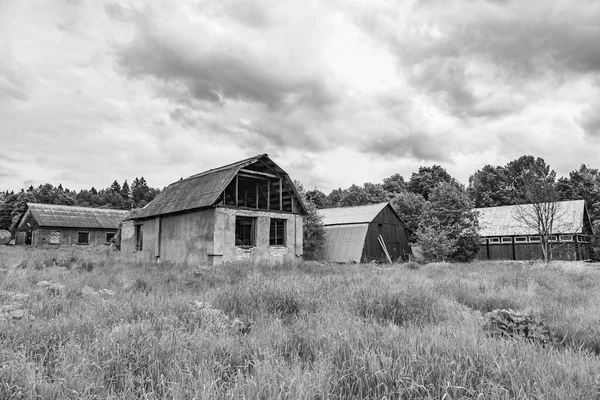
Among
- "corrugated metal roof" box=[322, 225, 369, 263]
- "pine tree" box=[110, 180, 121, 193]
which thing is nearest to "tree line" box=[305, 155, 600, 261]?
"corrugated metal roof" box=[322, 225, 369, 263]

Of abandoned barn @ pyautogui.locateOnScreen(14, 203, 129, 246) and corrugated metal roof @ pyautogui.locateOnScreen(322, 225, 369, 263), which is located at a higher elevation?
abandoned barn @ pyautogui.locateOnScreen(14, 203, 129, 246)

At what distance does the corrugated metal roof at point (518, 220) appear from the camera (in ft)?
114

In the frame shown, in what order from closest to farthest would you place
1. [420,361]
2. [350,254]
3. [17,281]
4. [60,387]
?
[60,387] < [420,361] < [17,281] < [350,254]

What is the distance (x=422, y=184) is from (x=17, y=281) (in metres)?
60.2

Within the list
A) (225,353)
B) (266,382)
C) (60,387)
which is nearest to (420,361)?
(266,382)

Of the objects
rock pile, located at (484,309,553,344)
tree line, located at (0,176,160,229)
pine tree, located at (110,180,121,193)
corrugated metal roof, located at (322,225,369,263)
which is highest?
pine tree, located at (110,180,121,193)

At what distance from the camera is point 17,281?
363 inches

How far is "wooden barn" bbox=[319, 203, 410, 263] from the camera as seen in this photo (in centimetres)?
2997

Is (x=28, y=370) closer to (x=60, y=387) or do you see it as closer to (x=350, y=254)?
(x=60, y=387)

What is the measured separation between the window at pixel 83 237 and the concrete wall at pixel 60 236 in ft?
0.71

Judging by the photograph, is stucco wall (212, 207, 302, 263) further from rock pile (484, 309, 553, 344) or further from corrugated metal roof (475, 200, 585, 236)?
corrugated metal roof (475, 200, 585, 236)

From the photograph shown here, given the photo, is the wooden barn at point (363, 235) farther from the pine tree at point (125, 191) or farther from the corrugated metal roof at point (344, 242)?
the pine tree at point (125, 191)

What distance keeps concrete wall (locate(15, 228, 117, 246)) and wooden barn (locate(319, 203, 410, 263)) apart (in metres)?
30.0

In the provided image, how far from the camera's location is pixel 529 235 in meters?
36.0
